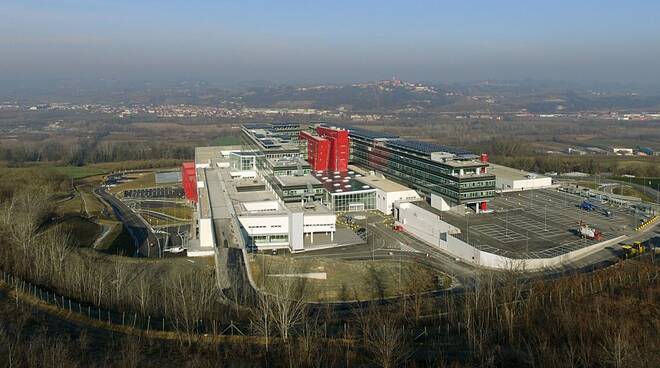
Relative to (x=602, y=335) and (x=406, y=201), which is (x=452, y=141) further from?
(x=602, y=335)

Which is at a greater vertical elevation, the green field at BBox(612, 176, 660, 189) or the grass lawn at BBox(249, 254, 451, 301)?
the green field at BBox(612, 176, 660, 189)

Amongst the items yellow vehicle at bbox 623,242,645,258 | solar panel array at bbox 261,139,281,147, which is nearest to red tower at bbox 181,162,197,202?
solar panel array at bbox 261,139,281,147

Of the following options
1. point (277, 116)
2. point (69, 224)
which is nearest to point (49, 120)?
point (277, 116)

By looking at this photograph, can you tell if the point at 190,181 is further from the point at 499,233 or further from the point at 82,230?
the point at 499,233

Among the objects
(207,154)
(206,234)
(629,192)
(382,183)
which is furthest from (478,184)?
(207,154)

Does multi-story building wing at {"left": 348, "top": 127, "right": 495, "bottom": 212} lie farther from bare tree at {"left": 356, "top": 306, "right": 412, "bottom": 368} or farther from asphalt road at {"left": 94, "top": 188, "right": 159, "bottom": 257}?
asphalt road at {"left": 94, "top": 188, "right": 159, "bottom": 257}

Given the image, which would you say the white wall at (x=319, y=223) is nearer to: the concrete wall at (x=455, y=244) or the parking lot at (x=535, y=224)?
the concrete wall at (x=455, y=244)

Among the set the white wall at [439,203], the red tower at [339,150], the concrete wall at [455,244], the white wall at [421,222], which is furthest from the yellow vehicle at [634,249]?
the red tower at [339,150]
